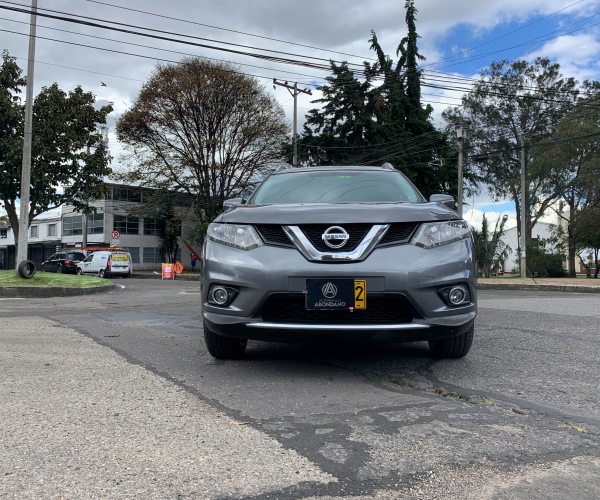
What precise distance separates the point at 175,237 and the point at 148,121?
16.6 m

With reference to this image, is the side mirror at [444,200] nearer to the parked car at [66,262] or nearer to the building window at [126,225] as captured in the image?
the parked car at [66,262]

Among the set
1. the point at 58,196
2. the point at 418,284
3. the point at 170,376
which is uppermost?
the point at 58,196

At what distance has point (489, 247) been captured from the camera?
93.1 ft

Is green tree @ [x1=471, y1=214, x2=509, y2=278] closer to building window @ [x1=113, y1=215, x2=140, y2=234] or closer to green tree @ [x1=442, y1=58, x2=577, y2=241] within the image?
green tree @ [x1=442, y1=58, x2=577, y2=241]

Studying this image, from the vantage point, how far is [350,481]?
6.18ft

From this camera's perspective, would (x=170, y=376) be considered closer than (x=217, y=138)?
Yes

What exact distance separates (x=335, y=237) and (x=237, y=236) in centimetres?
70

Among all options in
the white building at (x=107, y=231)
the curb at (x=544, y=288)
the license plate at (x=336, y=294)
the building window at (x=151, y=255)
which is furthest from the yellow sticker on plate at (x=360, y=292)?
the building window at (x=151, y=255)

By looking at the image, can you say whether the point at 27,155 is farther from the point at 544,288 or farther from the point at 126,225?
the point at 126,225

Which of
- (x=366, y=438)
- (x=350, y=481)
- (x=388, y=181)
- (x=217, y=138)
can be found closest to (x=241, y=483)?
(x=350, y=481)

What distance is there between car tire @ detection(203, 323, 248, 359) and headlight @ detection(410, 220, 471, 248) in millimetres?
1579

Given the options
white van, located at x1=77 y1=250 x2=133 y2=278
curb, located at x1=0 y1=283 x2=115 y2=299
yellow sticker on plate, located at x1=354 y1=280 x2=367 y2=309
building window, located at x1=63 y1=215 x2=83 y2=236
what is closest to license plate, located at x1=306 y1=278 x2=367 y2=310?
yellow sticker on plate, located at x1=354 y1=280 x2=367 y2=309

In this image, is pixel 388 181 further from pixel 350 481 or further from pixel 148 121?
pixel 148 121

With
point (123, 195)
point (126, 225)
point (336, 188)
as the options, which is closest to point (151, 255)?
point (126, 225)
